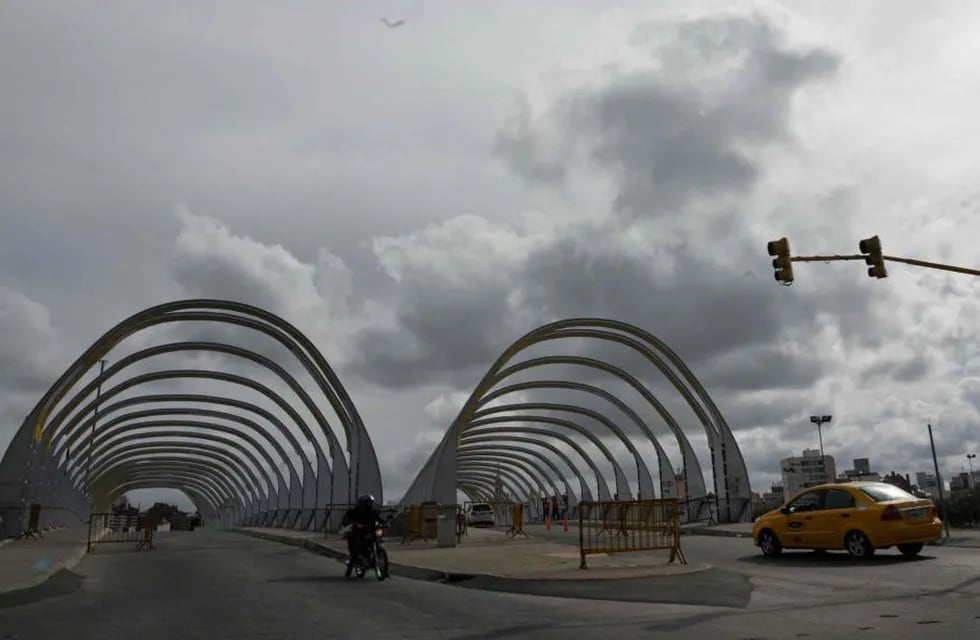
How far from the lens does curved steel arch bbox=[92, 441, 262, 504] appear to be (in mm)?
56531

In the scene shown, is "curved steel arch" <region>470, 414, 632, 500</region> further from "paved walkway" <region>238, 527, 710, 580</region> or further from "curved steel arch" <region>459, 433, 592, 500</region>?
"paved walkway" <region>238, 527, 710, 580</region>

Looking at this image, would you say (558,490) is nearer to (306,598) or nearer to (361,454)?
(361,454)

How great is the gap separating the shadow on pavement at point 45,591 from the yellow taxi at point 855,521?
12739 millimetres

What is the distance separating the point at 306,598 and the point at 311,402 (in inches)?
1089

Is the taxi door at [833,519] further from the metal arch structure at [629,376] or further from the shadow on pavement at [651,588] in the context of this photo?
the metal arch structure at [629,376]

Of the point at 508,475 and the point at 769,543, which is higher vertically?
the point at 508,475

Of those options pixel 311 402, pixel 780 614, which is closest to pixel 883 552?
pixel 780 614

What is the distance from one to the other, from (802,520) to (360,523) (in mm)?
8417

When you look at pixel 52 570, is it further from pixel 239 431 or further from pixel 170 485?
pixel 170 485

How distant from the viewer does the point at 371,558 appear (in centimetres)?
1357

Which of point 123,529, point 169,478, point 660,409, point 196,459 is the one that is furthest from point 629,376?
point 169,478

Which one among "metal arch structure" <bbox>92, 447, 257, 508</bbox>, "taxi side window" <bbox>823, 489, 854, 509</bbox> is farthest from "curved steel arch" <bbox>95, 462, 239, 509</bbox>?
"taxi side window" <bbox>823, 489, 854, 509</bbox>

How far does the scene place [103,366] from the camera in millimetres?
34438

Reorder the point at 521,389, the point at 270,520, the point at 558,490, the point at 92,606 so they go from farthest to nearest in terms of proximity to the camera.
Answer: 1. the point at 558,490
2. the point at 270,520
3. the point at 521,389
4. the point at 92,606
